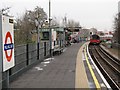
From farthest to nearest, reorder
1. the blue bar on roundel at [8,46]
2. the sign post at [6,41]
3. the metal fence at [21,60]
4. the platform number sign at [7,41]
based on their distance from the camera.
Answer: the metal fence at [21,60] < the blue bar on roundel at [8,46] < the platform number sign at [7,41] < the sign post at [6,41]

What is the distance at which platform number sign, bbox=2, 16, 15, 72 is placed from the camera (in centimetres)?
974

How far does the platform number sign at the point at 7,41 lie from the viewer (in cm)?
974

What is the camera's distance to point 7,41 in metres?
10.1

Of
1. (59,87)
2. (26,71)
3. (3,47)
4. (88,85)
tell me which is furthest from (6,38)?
(26,71)

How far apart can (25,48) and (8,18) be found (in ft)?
25.5

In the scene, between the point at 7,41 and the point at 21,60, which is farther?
the point at 21,60

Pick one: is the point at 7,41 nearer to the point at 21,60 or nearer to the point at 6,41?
the point at 6,41

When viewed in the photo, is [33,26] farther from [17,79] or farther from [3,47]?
[3,47]

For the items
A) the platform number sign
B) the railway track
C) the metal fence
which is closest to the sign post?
the platform number sign

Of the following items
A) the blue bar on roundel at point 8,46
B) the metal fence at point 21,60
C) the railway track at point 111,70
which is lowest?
the railway track at point 111,70

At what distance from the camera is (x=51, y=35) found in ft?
104

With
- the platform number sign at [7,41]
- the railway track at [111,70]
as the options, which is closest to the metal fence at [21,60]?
the platform number sign at [7,41]

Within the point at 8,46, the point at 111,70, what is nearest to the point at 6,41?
the point at 8,46

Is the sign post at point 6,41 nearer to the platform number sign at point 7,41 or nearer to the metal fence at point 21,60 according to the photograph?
the platform number sign at point 7,41
